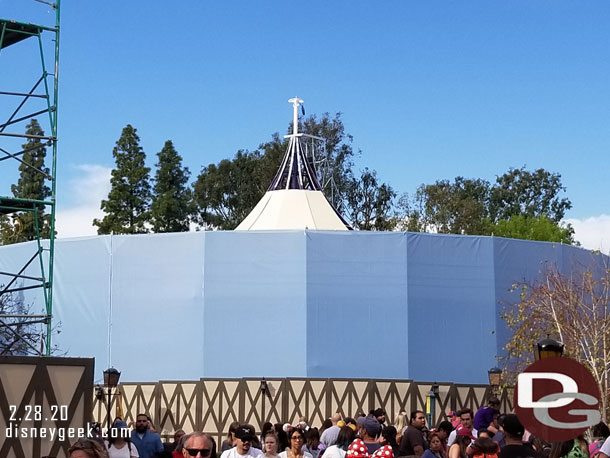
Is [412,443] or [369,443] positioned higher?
[369,443]

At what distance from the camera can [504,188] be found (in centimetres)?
7225

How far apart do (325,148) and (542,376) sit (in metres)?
53.5

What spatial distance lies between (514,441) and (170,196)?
177 feet

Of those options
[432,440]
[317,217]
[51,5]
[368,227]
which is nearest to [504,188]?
[368,227]

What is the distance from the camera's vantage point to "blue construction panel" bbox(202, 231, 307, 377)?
108 ft

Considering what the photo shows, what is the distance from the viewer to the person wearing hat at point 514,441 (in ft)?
25.7

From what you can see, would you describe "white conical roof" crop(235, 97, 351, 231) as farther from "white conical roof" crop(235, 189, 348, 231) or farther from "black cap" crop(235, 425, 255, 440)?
"black cap" crop(235, 425, 255, 440)

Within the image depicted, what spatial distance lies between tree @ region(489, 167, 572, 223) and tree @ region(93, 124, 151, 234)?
22.9 meters

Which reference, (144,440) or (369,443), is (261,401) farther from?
(369,443)

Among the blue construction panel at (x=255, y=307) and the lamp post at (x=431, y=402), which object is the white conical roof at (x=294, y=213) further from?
the lamp post at (x=431, y=402)

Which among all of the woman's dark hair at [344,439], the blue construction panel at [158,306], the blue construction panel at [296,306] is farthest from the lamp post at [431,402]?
the woman's dark hair at [344,439]

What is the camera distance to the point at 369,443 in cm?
992

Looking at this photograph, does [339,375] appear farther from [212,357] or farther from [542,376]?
[542,376]

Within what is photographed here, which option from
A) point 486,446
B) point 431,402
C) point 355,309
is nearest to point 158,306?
point 355,309
